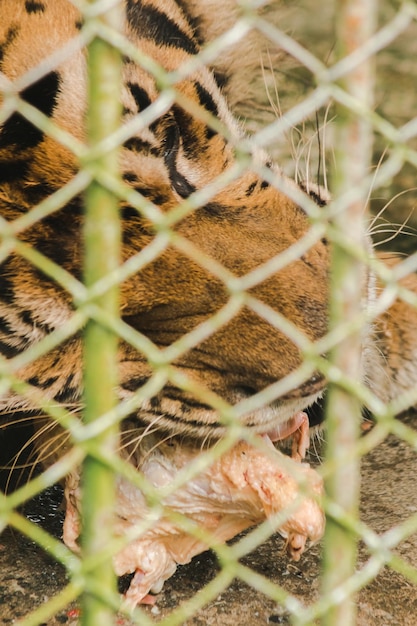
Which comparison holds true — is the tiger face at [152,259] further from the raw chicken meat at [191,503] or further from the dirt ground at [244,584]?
the dirt ground at [244,584]

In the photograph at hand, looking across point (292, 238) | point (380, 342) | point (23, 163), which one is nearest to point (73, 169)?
point (23, 163)

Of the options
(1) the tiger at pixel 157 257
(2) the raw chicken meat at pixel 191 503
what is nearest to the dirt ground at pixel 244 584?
(2) the raw chicken meat at pixel 191 503

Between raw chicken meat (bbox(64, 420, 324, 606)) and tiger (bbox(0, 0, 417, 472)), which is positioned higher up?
tiger (bbox(0, 0, 417, 472))

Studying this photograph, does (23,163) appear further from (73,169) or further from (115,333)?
(115,333)

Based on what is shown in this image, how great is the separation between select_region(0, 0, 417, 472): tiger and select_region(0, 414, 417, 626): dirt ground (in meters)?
0.34

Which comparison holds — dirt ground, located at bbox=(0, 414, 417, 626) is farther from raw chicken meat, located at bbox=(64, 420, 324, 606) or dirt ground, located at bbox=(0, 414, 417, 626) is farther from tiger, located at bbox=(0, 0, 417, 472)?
tiger, located at bbox=(0, 0, 417, 472)

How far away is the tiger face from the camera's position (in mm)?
1777

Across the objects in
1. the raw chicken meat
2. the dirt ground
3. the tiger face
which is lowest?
the dirt ground

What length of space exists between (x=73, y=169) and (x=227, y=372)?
51 cm

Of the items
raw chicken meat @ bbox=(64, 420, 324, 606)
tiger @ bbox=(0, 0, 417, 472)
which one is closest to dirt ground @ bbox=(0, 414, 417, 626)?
A: raw chicken meat @ bbox=(64, 420, 324, 606)

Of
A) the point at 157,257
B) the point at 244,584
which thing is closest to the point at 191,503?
the point at 244,584

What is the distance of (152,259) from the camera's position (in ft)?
5.67

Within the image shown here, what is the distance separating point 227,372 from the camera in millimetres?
1814

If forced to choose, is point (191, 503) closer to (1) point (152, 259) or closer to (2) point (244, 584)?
(2) point (244, 584)
